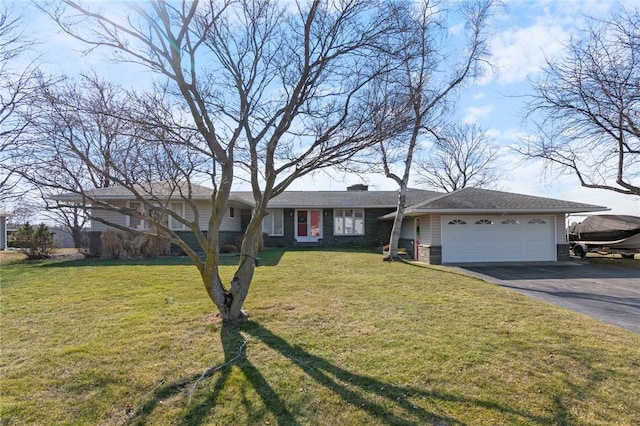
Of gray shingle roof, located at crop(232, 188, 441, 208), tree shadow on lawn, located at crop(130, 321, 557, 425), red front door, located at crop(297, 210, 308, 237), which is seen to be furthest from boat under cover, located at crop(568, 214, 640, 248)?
tree shadow on lawn, located at crop(130, 321, 557, 425)

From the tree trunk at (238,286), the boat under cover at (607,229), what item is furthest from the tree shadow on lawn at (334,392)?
the boat under cover at (607,229)

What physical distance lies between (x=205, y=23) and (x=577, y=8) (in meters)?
7.77

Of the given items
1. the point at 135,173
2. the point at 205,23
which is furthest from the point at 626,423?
the point at 205,23

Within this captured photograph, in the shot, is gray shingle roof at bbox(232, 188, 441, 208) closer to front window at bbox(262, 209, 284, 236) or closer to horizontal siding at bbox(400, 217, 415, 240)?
front window at bbox(262, 209, 284, 236)

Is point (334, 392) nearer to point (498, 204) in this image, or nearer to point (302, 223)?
point (498, 204)

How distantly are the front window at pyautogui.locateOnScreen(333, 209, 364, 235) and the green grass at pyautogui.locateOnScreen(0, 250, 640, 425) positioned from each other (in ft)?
47.9

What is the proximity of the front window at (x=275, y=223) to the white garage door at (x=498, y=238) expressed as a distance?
33.3 feet

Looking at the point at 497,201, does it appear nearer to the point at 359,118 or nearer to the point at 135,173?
the point at 359,118

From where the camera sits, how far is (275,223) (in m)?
22.1

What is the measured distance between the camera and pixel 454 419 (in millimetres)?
3197

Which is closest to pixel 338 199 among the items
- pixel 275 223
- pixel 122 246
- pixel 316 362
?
pixel 275 223

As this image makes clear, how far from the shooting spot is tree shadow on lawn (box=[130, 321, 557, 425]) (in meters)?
3.25

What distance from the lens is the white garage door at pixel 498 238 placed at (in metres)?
14.8

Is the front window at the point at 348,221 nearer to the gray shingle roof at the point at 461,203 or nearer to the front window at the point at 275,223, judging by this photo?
the gray shingle roof at the point at 461,203
